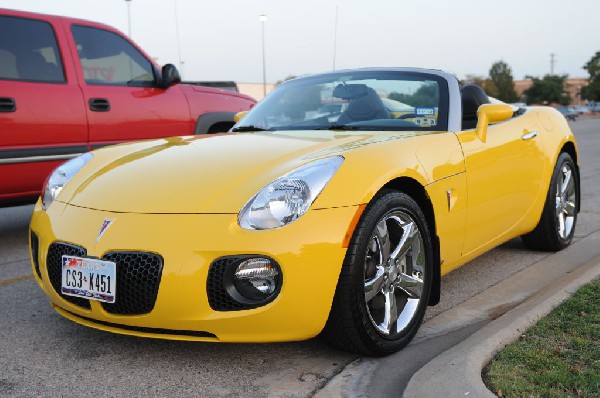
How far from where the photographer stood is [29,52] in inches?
226

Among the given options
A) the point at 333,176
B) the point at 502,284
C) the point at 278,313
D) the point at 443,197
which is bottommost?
the point at 502,284

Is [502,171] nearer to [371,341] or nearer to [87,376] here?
[371,341]

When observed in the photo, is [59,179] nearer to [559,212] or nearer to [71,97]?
[71,97]

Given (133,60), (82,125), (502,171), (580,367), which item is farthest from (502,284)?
(133,60)

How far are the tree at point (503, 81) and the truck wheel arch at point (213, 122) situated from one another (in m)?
107

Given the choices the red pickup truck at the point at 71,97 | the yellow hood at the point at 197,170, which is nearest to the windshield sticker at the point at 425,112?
the yellow hood at the point at 197,170

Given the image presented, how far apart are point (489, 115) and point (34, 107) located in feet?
11.4

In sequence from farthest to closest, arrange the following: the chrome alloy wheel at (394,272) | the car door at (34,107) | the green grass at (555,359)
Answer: the car door at (34,107) < the chrome alloy wheel at (394,272) < the green grass at (555,359)

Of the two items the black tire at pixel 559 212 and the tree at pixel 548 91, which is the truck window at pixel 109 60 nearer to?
the black tire at pixel 559 212

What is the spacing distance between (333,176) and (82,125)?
358 cm

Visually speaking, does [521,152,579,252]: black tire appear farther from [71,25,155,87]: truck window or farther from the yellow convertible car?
[71,25,155,87]: truck window

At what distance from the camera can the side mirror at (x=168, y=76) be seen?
657cm

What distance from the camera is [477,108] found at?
4469 mm

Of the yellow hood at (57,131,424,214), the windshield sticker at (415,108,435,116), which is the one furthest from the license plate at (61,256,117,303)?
the windshield sticker at (415,108,435,116)
